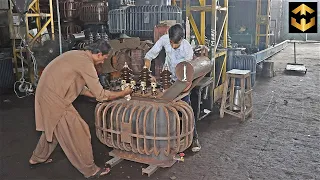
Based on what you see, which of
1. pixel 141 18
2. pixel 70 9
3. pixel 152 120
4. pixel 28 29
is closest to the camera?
pixel 152 120

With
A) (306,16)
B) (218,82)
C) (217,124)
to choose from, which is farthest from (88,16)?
(306,16)

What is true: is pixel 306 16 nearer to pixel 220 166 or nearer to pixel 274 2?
pixel 274 2

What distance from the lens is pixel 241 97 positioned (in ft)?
18.0

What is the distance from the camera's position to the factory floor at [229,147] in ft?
12.4

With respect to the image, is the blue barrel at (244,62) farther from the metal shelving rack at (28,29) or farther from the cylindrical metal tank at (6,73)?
the cylindrical metal tank at (6,73)

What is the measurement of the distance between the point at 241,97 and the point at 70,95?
3.06m

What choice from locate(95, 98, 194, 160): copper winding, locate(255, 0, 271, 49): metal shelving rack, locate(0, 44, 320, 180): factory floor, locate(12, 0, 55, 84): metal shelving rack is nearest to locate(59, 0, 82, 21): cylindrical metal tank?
locate(12, 0, 55, 84): metal shelving rack

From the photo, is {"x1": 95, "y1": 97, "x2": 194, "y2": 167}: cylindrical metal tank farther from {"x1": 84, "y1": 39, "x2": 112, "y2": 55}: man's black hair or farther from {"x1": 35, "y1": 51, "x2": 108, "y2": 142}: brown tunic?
{"x1": 84, "y1": 39, "x2": 112, "y2": 55}: man's black hair

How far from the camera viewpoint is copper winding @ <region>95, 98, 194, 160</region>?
358 centimetres

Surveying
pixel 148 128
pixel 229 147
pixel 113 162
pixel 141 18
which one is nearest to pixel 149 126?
pixel 148 128

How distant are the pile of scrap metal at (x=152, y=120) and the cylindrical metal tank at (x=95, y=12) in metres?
5.15

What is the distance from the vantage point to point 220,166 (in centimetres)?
393

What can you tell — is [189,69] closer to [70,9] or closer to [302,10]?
[70,9]

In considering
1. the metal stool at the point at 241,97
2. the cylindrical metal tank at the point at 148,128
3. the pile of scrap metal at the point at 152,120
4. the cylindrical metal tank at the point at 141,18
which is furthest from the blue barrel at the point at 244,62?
the cylindrical metal tank at the point at 148,128
